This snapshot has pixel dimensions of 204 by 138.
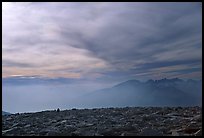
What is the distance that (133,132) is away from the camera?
13.5 m

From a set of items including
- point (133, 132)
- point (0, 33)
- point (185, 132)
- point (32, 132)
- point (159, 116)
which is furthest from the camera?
point (159, 116)

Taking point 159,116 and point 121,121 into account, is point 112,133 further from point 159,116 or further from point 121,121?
point 159,116

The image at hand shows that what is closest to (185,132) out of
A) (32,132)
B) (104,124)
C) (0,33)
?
(104,124)

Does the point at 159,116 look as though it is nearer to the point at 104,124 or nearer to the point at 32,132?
the point at 104,124

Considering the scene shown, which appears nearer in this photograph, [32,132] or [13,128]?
[32,132]

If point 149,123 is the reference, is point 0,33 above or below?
above

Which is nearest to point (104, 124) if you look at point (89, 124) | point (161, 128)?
point (89, 124)

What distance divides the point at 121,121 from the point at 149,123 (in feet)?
6.22

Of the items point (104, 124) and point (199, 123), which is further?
point (104, 124)

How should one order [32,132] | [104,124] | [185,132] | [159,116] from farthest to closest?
[159,116] < [104,124] < [32,132] < [185,132]

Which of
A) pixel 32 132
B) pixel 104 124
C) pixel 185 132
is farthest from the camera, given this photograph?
pixel 104 124

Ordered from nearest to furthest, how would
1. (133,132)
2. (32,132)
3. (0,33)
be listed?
(0,33), (133,132), (32,132)

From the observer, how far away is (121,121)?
16.9m

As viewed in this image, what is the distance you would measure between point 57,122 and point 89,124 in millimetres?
2425
